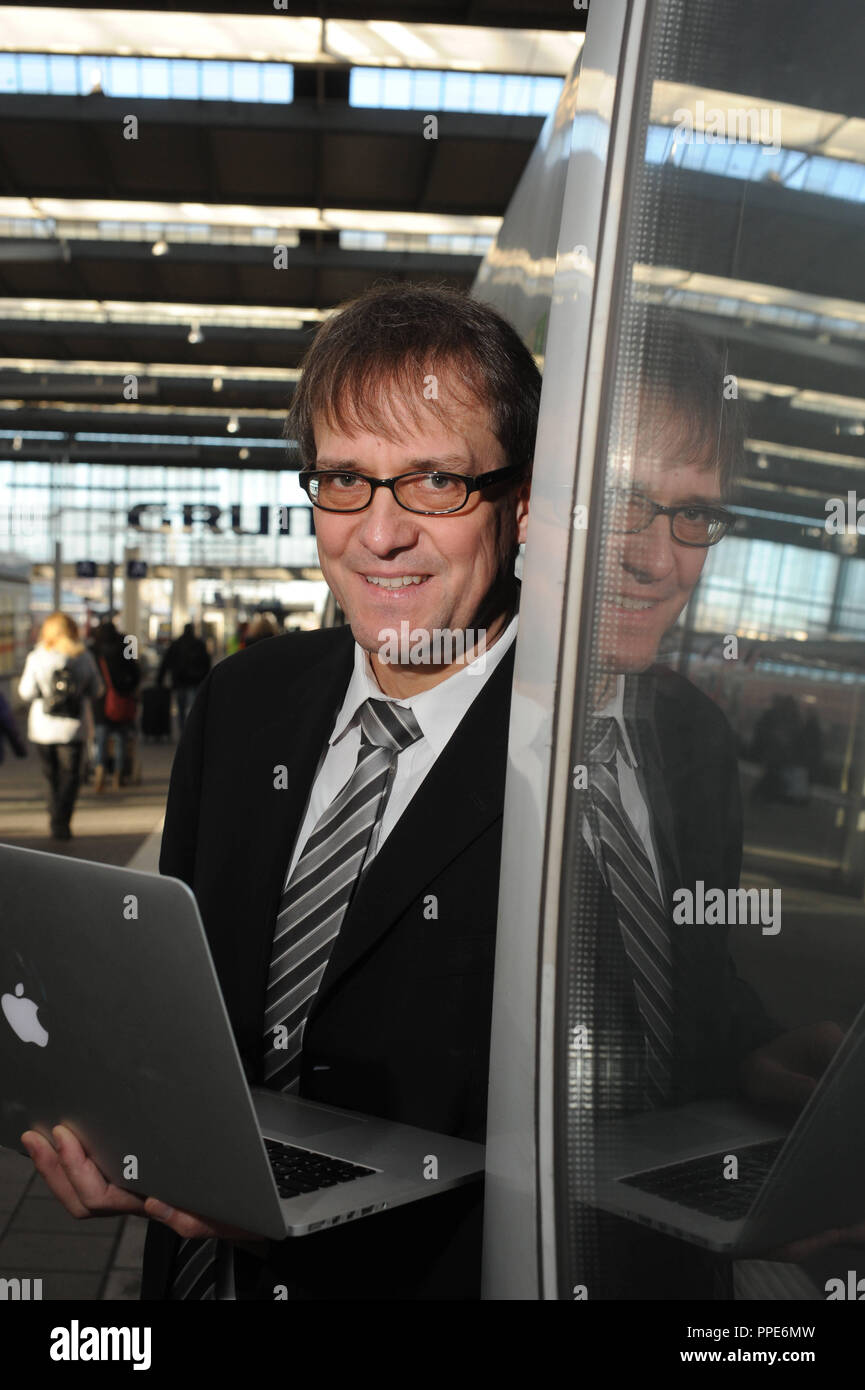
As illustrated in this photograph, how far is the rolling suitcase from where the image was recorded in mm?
17891

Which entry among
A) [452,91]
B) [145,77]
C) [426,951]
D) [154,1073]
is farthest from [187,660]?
[154,1073]

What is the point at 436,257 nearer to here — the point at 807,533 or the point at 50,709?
the point at 50,709

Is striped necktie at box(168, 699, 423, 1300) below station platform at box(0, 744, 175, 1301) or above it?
above

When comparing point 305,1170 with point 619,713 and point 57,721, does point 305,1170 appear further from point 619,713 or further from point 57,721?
point 57,721

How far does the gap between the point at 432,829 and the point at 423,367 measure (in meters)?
0.64

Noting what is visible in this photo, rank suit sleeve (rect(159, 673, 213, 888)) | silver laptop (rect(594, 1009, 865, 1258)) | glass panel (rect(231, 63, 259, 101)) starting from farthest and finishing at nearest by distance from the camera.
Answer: glass panel (rect(231, 63, 259, 101)), suit sleeve (rect(159, 673, 213, 888)), silver laptop (rect(594, 1009, 865, 1258))

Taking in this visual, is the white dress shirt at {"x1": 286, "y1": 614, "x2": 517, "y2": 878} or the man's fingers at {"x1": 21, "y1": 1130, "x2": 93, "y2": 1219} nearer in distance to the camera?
the man's fingers at {"x1": 21, "y1": 1130, "x2": 93, "y2": 1219}

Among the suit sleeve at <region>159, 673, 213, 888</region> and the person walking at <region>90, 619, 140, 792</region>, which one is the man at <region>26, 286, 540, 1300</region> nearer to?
the suit sleeve at <region>159, 673, 213, 888</region>

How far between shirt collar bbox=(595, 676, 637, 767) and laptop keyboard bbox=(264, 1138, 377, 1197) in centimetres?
58

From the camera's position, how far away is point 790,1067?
1212mm

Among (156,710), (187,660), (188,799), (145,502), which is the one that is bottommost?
(156,710)

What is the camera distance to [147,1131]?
4.46ft

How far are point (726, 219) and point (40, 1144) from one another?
1.32m

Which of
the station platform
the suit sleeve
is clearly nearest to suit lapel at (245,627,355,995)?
the suit sleeve
